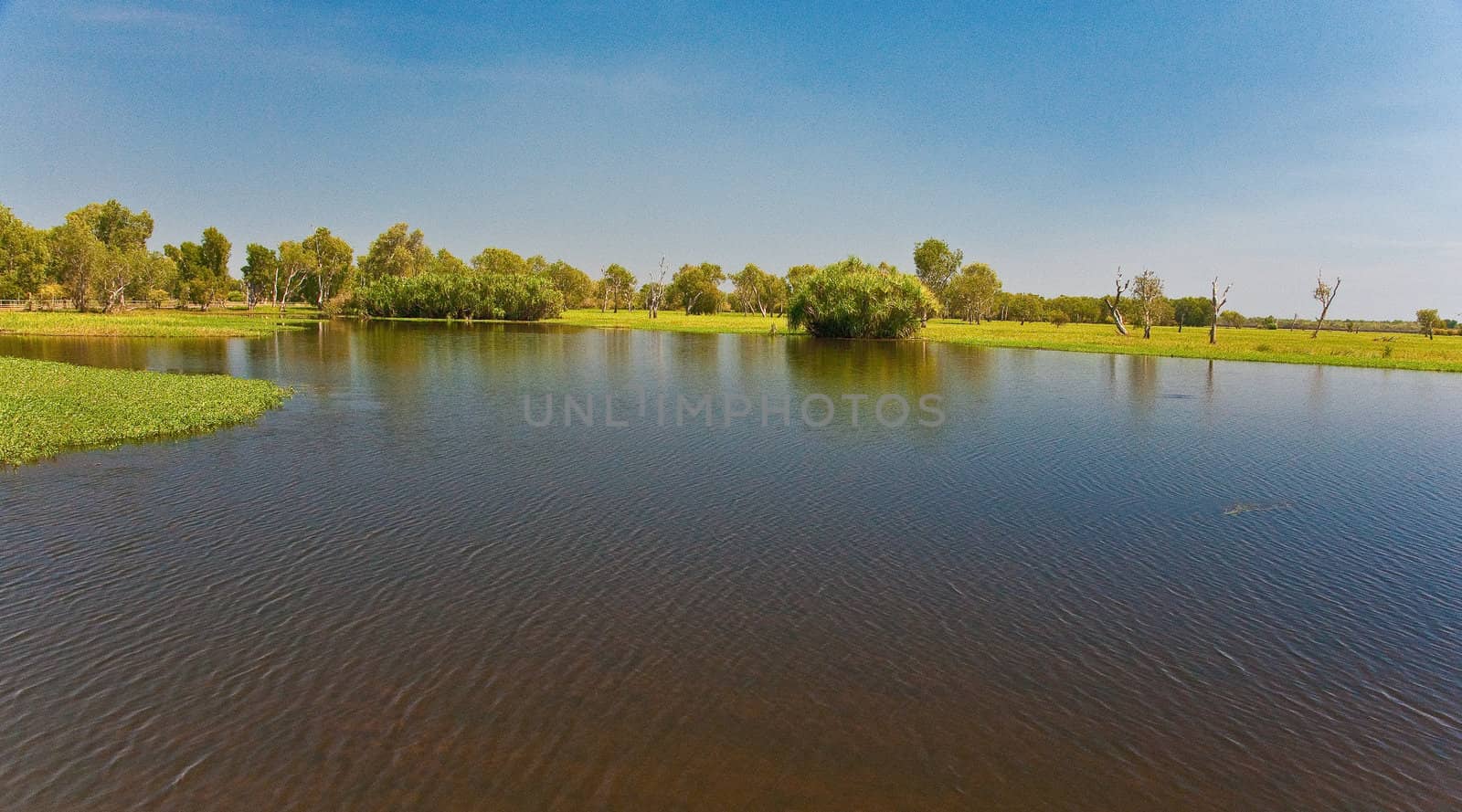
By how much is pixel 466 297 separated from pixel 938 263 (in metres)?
92.5

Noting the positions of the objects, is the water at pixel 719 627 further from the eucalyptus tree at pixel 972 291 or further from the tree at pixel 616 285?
the tree at pixel 616 285

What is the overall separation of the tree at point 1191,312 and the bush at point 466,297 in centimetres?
13496

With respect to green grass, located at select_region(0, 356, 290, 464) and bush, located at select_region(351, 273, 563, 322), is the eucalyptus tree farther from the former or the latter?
green grass, located at select_region(0, 356, 290, 464)

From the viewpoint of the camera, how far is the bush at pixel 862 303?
82062 millimetres

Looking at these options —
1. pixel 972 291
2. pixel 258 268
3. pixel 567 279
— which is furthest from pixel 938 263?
pixel 258 268

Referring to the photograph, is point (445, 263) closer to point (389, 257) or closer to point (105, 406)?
point (389, 257)

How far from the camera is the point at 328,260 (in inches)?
5787

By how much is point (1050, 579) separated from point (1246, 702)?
3.75 metres


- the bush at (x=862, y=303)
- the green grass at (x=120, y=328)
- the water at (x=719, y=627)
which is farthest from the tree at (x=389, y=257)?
the water at (x=719, y=627)

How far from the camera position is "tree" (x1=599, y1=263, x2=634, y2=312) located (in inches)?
7203

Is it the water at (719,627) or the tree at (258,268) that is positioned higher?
the tree at (258,268)

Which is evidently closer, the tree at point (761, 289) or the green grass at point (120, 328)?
the green grass at point (120, 328)

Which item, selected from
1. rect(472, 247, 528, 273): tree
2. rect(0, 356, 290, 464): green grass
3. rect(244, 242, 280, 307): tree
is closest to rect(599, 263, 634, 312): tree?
rect(472, 247, 528, 273): tree

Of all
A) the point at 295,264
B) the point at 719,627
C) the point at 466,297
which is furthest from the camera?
the point at 295,264
